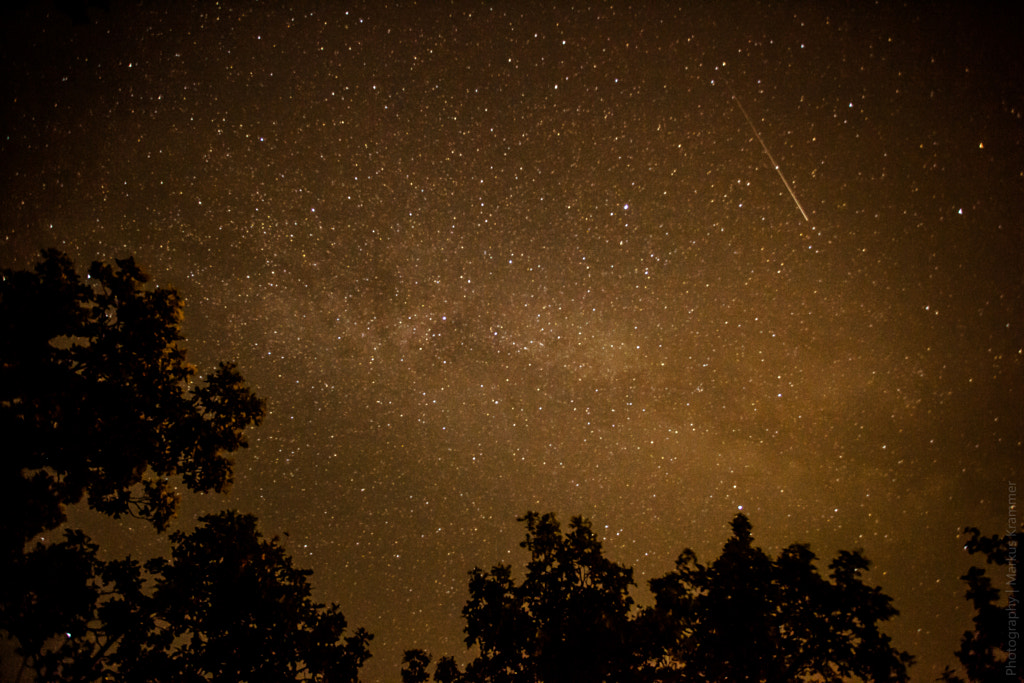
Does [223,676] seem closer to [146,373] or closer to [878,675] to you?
[146,373]

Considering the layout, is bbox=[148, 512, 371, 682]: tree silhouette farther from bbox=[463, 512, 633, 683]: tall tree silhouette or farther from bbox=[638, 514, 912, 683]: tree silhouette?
bbox=[638, 514, 912, 683]: tree silhouette

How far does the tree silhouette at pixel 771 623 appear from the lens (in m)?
7.19

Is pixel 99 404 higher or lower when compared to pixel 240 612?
higher

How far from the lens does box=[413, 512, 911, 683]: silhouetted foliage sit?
7.25m

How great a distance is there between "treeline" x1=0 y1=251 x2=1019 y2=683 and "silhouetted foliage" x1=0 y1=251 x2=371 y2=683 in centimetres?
2

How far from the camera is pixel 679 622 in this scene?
24.1 feet

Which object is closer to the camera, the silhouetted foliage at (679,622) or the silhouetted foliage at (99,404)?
the silhouetted foliage at (99,404)

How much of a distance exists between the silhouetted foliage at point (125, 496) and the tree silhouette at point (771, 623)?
207 inches

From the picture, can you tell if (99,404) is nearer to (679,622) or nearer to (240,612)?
(240,612)

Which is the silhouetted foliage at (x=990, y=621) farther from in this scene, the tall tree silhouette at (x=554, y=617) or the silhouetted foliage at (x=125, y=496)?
the silhouetted foliage at (x=125, y=496)

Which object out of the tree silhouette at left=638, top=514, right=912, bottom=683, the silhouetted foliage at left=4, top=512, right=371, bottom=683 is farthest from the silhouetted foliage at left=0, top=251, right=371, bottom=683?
the tree silhouette at left=638, top=514, right=912, bottom=683

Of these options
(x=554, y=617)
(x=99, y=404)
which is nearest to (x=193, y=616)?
(x=99, y=404)

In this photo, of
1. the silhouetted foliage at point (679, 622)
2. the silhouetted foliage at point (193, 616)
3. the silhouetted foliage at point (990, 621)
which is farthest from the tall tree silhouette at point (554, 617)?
the silhouetted foliage at point (990, 621)

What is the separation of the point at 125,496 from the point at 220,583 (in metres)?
1.80
